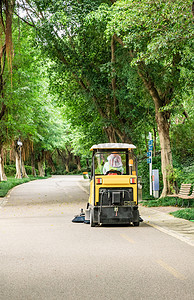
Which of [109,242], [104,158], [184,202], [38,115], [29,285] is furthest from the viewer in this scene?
Answer: [38,115]

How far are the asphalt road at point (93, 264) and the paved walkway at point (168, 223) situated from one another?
1.12 feet

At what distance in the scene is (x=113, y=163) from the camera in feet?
44.7

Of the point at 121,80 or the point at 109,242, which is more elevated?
the point at 121,80

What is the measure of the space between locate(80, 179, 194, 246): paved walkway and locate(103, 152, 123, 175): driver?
207cm

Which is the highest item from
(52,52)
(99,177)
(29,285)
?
(52,52)

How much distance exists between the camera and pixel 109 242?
32.7ft

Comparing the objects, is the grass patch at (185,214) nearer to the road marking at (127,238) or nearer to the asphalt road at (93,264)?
the asphalt road at (93,264)

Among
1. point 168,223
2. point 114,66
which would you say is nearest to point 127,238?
point 168,223

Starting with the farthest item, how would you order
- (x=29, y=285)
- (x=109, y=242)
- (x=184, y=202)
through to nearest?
(x=184, y=202), (x=109, y=242), (x=29, y=285)

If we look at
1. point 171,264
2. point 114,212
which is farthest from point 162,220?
point 171,264

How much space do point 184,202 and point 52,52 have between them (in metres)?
12.7

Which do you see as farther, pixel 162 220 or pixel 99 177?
pixel 162 220

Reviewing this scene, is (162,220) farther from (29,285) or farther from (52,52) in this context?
(52,52)

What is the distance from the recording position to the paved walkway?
10961mm
